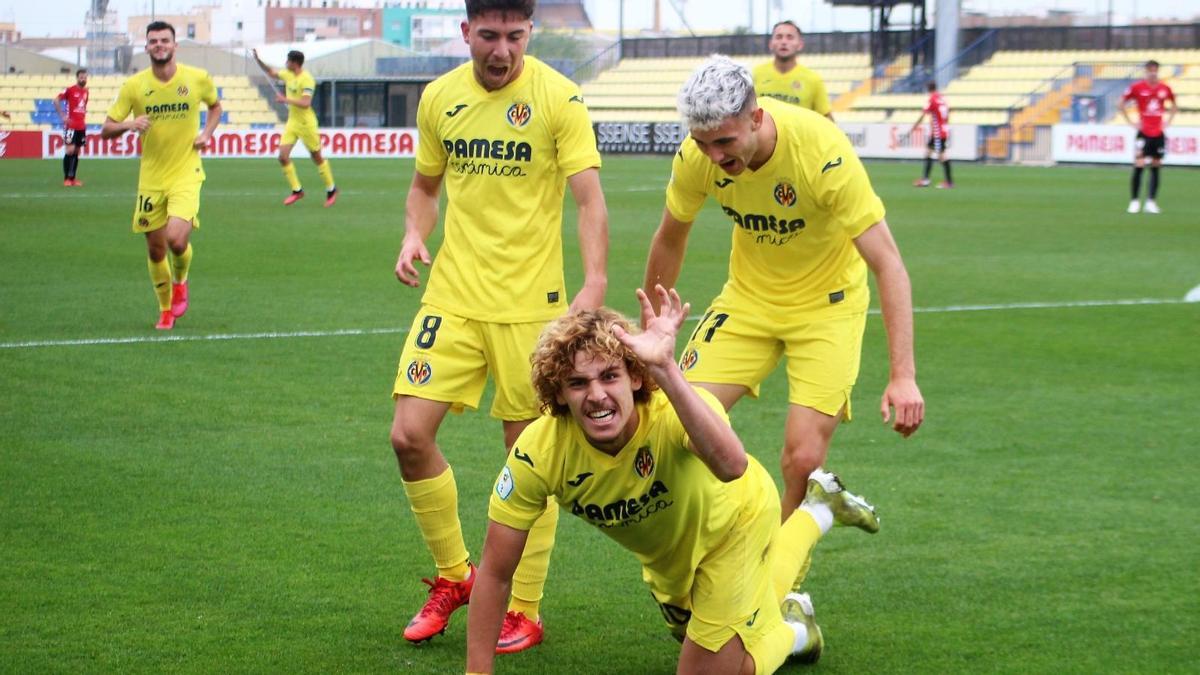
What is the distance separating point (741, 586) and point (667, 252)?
1.62 m

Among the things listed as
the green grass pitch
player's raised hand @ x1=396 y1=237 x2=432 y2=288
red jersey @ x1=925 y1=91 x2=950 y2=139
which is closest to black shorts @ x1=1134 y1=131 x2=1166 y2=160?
red jersey @ x1=925 y1=91 x2=950 y2=139

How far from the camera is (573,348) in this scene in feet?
14.4

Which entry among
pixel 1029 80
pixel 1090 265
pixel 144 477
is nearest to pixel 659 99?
pixel 1029 80

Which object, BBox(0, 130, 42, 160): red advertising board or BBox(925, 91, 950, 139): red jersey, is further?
BBox(0, 130, 42, 160): red advertising board

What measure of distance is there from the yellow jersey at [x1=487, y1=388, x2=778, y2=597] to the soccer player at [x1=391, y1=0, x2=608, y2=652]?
1.06 meters

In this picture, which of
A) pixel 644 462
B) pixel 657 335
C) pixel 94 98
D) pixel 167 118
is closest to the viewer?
pixel 657 335

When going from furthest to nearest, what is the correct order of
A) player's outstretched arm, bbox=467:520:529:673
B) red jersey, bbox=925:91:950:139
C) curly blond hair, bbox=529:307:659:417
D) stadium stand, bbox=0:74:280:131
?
stadium stand, bbox=0:74:280:131 → red jersey, bbox=925:91:950:139 → player's outstretched arm, bbox=467:520:529:673 → curly blond hair, bbox=529:307:659:417

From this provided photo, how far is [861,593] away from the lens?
6176 millimetres

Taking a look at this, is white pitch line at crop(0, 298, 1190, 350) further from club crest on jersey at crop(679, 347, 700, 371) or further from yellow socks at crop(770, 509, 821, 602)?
yellow socks at crop(770, 509, 821, 602)

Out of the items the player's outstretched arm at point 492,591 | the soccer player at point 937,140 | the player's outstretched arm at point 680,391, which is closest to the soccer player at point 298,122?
the soccer player at point 937,140

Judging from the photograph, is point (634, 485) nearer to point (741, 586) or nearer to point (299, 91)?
point (741, 586)

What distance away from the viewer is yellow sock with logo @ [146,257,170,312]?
13000 mm

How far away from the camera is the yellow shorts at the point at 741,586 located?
485 centimetres

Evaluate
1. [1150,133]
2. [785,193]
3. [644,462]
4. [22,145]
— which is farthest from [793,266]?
[22,145]
